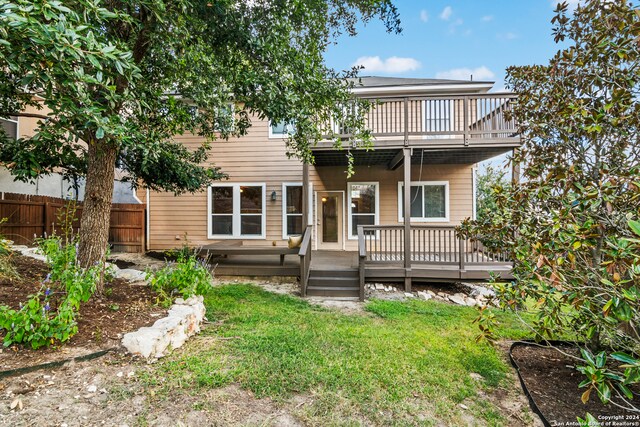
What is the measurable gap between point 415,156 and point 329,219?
3384mm

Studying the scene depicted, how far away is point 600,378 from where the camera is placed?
179 centimetres

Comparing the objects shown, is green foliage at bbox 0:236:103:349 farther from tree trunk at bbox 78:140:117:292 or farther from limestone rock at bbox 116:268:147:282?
limestone rock at bbox 116:268:147:282

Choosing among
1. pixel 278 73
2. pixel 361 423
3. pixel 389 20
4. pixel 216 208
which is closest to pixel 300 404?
pixel 361 423

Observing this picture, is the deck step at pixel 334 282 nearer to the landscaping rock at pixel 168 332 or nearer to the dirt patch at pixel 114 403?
the landscaping rock at pixel 168 332

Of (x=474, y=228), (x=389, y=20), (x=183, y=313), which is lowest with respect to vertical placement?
(x=183, y=313)

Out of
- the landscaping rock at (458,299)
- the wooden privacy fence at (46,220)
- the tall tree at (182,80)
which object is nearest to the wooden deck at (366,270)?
the landscaping rock at (458,299)

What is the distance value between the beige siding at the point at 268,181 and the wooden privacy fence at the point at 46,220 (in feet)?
1.71

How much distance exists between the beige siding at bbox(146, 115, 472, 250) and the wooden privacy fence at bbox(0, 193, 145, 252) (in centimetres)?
52

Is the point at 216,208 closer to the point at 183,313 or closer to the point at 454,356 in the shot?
the point at 183,313

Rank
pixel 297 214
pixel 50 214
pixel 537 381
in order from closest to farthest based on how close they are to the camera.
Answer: pixel 537 381
pixel 50 214
pixel 297 214

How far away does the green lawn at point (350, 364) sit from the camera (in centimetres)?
249

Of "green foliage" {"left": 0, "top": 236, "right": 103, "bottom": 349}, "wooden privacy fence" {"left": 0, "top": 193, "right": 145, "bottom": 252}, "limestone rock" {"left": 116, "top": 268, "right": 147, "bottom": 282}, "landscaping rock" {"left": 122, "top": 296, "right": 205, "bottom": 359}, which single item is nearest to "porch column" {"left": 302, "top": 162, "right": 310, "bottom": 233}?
"limestone rock" {"left": 116, "top": 268, "right": 147, "bottom": 282}

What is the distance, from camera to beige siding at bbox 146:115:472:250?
358 inches

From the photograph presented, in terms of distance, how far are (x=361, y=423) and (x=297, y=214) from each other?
7450 mm
